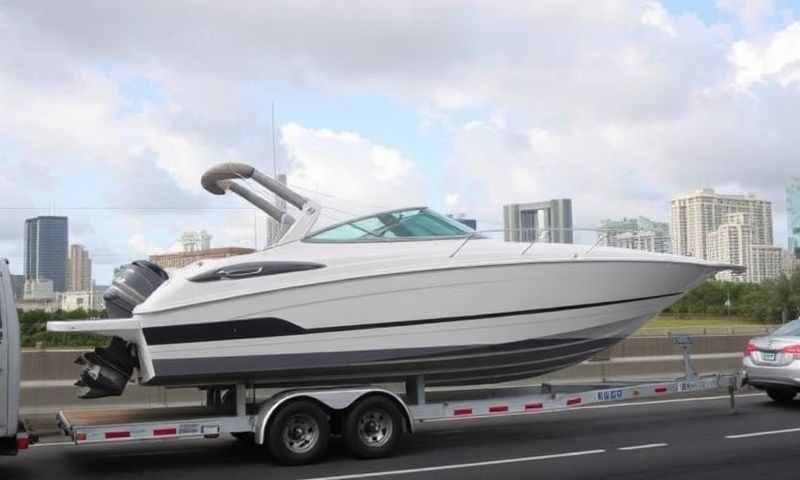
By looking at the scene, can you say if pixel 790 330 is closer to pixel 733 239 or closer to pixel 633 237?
pixel 633 237

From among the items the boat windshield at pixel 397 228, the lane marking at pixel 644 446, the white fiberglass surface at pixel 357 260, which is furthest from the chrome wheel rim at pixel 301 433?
the lane marking at pixel 644 446

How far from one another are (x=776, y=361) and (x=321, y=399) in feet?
24.0

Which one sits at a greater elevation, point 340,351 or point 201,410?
point 340,351

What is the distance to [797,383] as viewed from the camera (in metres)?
12.2

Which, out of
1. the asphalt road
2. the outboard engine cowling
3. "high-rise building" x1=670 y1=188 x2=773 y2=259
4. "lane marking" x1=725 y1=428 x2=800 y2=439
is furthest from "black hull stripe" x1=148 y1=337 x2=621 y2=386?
"high-rise building" x1=670 y1=188 x2=773 y2=259

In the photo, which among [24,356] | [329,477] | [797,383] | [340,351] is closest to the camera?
[329,477]

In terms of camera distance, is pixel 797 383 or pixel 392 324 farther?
pixel 797 383

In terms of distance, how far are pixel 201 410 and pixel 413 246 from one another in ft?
10.3

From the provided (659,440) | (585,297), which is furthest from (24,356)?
(659,440)

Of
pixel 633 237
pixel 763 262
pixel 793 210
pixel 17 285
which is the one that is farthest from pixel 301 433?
pixel 793 210

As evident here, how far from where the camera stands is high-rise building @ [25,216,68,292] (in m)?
37.9

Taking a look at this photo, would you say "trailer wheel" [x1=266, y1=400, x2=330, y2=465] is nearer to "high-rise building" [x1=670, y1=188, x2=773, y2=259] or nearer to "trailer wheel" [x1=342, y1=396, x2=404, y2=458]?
"trailer wheel" [x1=342, y1=396, x2=404, y2=458]

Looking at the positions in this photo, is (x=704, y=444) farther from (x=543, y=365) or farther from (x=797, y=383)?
(x=797, y=383)

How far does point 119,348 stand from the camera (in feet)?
30.3
